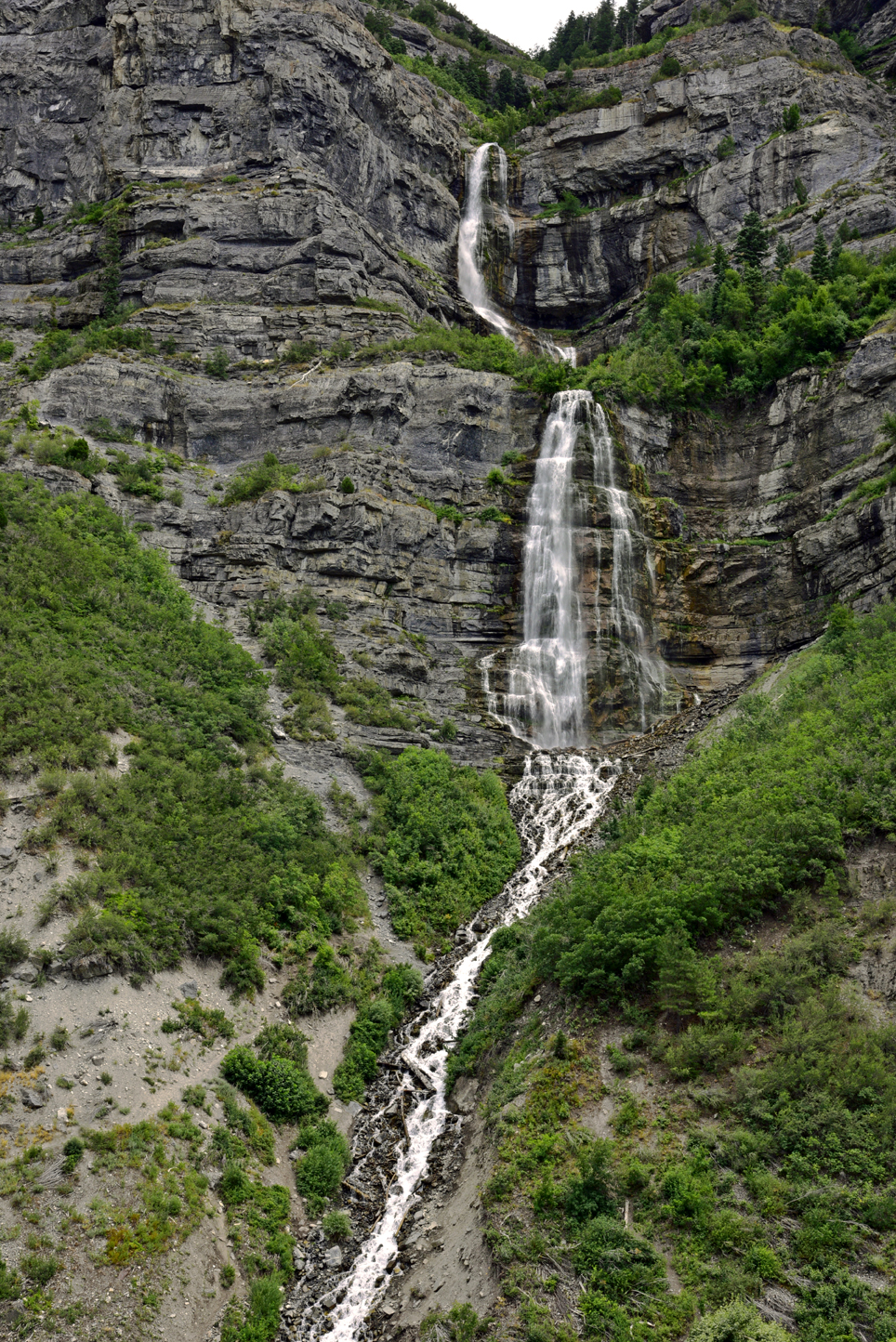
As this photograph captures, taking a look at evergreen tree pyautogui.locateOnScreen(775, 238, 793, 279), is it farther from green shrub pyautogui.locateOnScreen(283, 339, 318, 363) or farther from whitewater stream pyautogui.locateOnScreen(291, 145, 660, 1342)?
green shrub pyautogui.locateOnScreen(283, 339, 318, 363)

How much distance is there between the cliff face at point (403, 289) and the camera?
37.3 meters

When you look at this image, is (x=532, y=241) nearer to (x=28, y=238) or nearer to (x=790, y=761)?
(x=28, y=238)

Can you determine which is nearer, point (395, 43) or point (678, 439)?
point (678, 439)

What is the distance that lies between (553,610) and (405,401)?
1329 cm

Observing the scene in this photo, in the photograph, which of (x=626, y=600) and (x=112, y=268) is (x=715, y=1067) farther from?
(x=112, y=268)

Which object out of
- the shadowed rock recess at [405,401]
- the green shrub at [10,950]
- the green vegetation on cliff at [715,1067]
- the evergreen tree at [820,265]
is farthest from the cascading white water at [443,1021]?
the evergreen tree at [820,265]

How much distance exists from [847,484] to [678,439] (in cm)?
924

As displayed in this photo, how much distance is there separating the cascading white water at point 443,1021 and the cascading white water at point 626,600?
5.29 metres

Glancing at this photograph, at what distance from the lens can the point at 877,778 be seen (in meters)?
18.5

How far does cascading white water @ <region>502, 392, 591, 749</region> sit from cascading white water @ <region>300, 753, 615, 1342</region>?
2.82 m

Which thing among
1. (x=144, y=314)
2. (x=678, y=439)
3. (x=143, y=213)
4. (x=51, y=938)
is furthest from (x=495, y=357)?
(x=51, y=938)

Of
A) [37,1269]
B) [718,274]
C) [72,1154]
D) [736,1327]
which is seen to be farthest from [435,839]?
[718,274]

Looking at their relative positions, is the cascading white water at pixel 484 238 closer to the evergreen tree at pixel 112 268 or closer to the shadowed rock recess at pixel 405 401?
the shadowed rock recess at pixel 405 401

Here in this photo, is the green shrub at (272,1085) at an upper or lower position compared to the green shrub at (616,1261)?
lower
